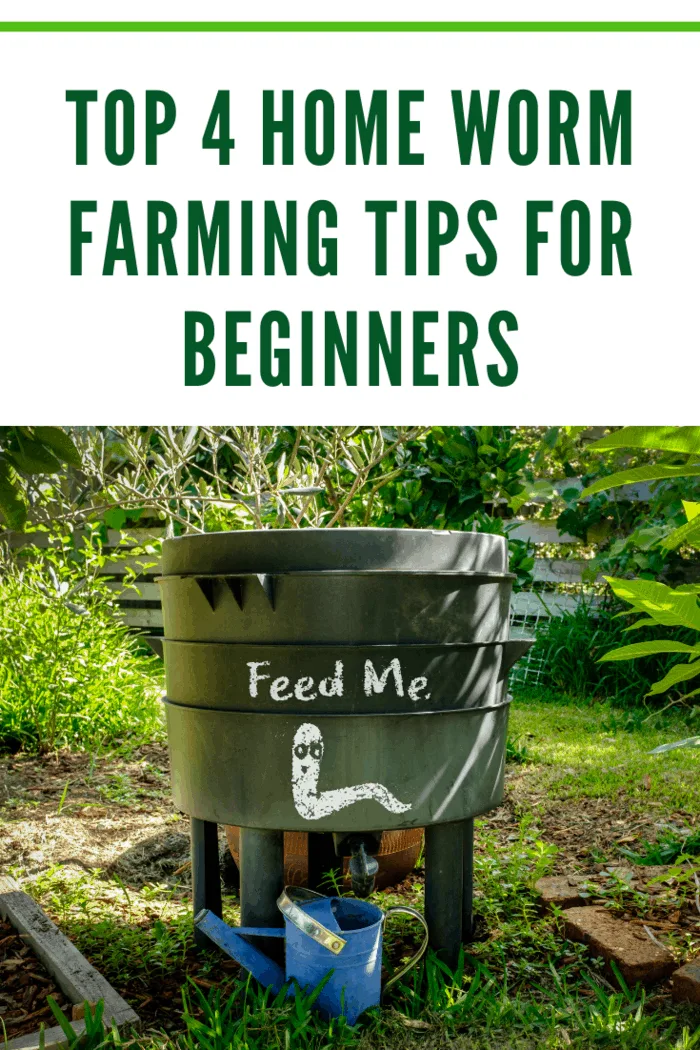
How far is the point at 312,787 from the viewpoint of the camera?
1.77 m

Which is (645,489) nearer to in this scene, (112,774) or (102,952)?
(112,774)

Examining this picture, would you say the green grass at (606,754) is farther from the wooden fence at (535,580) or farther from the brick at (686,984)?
the brick at (686,984)

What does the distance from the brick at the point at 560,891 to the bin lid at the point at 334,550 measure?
96cm

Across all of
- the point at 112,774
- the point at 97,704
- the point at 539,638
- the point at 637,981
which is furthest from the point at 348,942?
the point at 539,638

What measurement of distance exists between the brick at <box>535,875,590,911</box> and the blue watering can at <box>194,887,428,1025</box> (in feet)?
1.68

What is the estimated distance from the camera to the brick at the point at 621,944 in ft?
6.29

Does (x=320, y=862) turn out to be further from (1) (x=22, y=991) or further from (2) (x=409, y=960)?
(1) (x=22, y=991)

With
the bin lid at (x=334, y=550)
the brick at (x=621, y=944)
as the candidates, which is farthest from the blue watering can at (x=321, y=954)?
the bin lid at (x=334, y=550)

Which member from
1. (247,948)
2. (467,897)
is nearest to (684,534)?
(467,897)

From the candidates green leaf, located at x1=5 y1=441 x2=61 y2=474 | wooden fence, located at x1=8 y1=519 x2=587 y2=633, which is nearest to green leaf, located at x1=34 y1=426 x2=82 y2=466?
green leaf, located at x1=5 y1=441 x2=61 y2=474

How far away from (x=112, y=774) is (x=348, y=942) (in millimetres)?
2098

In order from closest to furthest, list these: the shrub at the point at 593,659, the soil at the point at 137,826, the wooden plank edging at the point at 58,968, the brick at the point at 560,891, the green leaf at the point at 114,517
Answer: the wooden plank edging at the point at 58,968 → the brick at the point at 560,891 → the soil at the point at 137,826 → the shrub at the point at 593,659 → the green leaf at the point at 114,517

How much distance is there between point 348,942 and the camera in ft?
5.82

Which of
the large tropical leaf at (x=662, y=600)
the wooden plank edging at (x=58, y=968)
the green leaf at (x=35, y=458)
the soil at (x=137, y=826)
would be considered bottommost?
the soil at (x=137, y=826)
